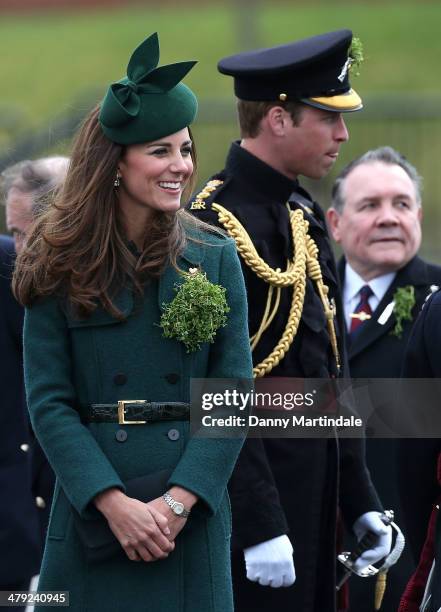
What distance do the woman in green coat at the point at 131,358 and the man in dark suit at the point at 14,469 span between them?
1204mm

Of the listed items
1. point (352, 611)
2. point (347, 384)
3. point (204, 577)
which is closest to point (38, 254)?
point (204, 577)

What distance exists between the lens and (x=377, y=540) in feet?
15.2

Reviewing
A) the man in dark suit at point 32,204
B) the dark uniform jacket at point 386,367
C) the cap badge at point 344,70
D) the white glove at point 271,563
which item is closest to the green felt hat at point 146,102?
the cap badge at point 344,70

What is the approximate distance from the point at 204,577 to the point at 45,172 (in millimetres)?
2407

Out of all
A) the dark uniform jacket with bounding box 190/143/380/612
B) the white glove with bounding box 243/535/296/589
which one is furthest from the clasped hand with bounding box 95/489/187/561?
the dark uniform jacket with bounding box 190/143/380/612

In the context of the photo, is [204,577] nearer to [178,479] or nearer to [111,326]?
[178,479]

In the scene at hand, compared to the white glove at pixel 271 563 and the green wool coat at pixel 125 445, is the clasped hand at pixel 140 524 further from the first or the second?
the white glove at pixel 271 563

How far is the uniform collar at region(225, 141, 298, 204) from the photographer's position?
4695 millimetres

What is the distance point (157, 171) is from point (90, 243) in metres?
0.27

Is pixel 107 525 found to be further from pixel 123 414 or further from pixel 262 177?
pixel 262 177

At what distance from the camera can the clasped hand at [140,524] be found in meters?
3.62

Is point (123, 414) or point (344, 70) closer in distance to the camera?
point (123, 414)

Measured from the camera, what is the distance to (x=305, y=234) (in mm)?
4738

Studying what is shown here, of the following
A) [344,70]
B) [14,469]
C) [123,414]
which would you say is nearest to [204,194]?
[344,70]
